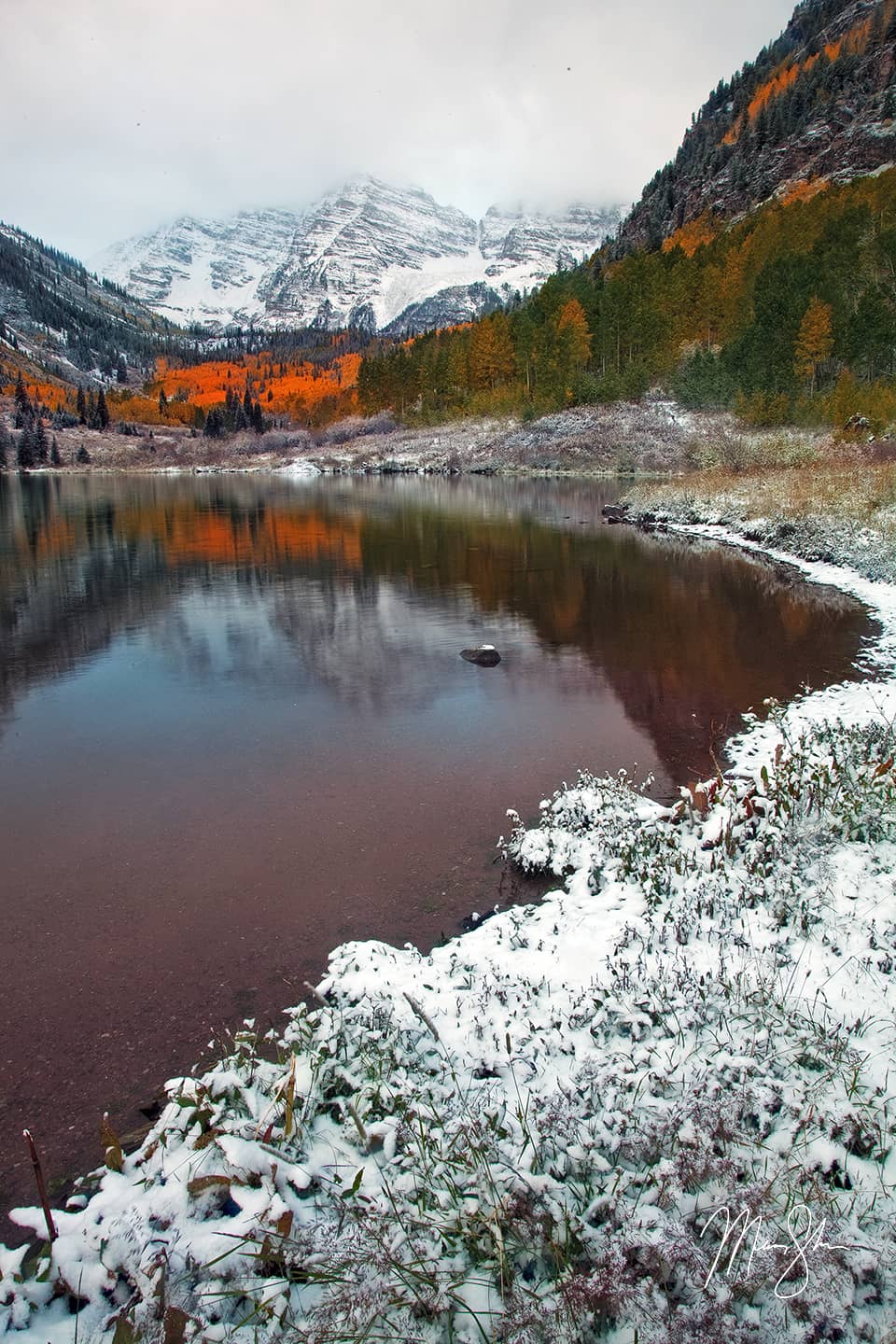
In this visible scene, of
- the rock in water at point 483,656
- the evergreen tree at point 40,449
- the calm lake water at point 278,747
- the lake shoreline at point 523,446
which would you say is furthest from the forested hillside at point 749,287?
the evergreen tree at point 40,449

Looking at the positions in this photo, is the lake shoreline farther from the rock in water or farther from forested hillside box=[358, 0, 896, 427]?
the rock in water

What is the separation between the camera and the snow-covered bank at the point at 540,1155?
2.88 meters

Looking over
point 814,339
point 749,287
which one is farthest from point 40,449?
point 814,339

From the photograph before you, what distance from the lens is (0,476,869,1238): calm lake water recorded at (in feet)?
18.1

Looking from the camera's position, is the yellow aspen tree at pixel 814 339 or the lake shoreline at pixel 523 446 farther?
the lake shoreline at pixel 523 446

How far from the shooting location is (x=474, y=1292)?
2.96 m

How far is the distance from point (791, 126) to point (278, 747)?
5873 inches

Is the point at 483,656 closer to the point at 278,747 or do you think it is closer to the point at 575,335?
the point at 278,747

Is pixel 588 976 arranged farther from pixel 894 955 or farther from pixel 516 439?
pixel 516 439

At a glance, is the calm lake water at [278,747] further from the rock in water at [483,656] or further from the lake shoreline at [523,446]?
the lake shoreline at [523,446]

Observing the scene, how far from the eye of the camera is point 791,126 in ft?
371

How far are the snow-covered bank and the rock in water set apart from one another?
8.68 meters

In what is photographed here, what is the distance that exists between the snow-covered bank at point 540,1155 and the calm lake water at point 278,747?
115 cm

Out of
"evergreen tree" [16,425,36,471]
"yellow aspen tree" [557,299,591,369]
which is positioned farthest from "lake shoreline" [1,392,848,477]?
"yellow aspen tree" [557,299,591,369]
